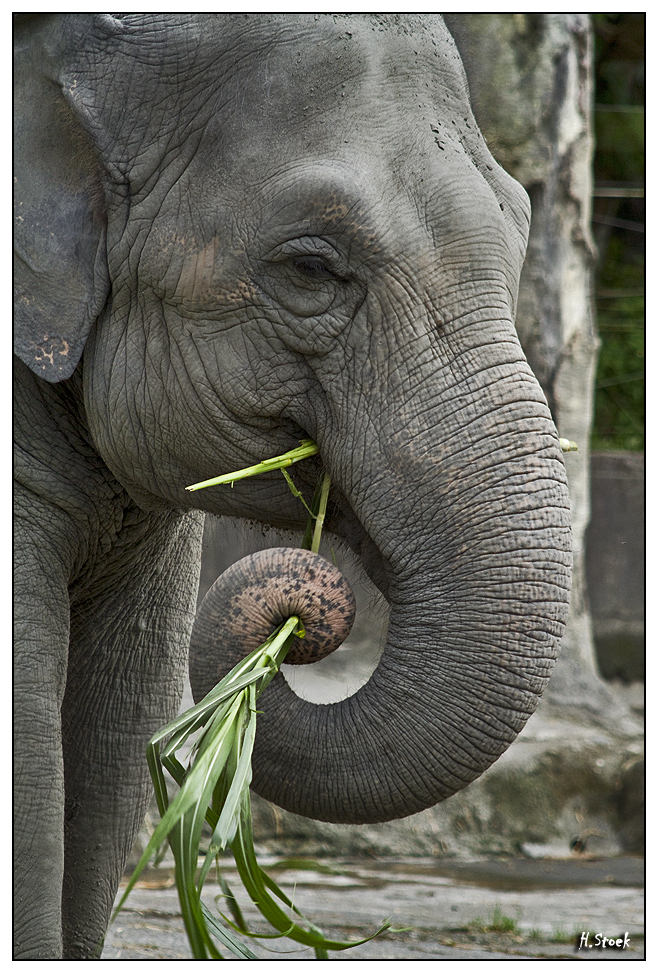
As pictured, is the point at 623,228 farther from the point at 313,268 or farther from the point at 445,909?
the point at 313,268

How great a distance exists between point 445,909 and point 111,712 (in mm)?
2083

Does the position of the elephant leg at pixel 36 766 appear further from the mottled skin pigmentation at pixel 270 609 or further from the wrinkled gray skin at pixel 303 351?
the mottled skin pigmentation at pixel 270 609

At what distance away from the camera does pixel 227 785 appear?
6.13 feet

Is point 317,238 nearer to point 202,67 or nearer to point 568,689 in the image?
point 202,67

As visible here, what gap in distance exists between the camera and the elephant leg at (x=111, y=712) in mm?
2746

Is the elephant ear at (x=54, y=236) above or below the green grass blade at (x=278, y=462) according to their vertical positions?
above

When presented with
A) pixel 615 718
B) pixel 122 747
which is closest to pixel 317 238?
pixel 122 747

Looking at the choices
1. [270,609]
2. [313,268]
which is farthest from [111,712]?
[313,268]

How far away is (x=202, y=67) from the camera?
2025 millimetres

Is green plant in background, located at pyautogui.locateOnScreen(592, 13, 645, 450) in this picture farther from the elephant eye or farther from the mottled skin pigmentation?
the mottled skin pigmentation

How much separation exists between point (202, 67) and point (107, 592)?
3.98ft

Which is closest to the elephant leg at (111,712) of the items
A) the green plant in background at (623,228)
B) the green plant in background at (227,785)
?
the green plant in background at (227,785)

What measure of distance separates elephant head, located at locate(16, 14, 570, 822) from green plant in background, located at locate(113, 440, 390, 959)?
0.39ft
